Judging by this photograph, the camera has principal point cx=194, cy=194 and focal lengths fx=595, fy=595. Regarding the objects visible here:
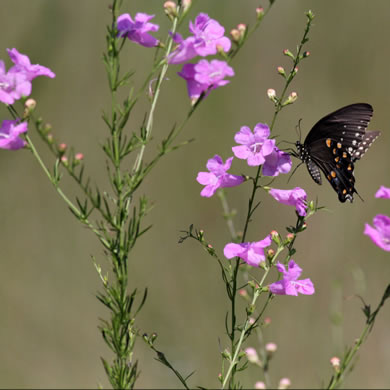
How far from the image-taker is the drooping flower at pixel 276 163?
6.59 feet

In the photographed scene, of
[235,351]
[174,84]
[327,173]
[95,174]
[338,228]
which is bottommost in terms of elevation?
[235,351]

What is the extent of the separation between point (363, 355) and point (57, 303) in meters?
2.59

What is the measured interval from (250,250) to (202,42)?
70 cm

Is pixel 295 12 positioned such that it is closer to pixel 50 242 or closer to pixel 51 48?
pixel 51 48

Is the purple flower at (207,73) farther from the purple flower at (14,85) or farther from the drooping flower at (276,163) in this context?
the purple flower at (14,85)

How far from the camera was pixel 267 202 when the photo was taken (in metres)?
5.17


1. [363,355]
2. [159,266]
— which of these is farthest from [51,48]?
[363,355]

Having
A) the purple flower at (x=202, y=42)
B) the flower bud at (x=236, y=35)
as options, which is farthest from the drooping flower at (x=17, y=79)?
the flower bud at (x=236, y=35)

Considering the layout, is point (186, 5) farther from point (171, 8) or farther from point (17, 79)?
point (17, 79)

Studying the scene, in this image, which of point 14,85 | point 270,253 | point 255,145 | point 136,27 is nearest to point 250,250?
point 270,253

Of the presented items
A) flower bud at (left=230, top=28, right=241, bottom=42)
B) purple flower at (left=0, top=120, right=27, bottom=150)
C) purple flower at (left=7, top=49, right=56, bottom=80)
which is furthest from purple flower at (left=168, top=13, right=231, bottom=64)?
purple flower at (left=0, top=120, right=27, bottom=150)

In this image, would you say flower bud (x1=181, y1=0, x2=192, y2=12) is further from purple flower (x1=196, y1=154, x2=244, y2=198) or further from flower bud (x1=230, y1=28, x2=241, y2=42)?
purple flower (x1=196, y1=154, x2=244, y2=198)

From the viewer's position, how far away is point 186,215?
5.21m

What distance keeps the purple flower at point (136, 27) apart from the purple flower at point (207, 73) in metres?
0.17
